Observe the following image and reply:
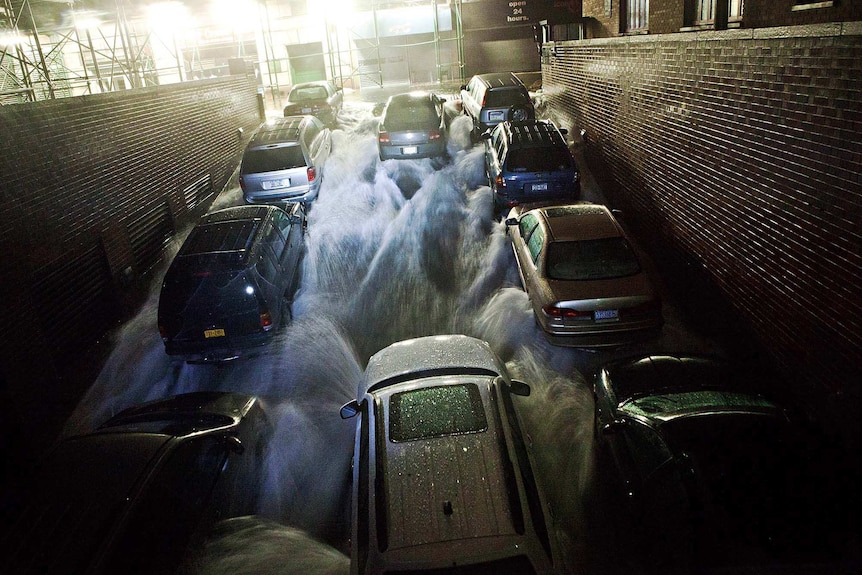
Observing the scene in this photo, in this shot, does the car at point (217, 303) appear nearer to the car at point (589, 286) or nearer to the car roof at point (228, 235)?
the car roof at point (228, 235)

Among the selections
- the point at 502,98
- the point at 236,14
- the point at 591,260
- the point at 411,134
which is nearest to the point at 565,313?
the point at 591,260

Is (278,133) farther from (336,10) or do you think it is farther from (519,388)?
(336,10)

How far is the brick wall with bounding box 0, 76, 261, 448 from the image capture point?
7.34 m

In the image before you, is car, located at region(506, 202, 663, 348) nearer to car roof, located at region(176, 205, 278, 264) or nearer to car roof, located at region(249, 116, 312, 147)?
car roof, located at region(176, 205, 278, 264)

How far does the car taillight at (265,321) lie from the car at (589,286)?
370 centimetres

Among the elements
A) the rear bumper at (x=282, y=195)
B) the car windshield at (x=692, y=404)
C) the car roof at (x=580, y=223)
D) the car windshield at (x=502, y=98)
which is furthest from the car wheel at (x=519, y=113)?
the car windshield at (x=692, y=404)

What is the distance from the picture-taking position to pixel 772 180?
6.45 meters

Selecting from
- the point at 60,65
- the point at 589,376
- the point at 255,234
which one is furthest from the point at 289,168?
the point at 60,65

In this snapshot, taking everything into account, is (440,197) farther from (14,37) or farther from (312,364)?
(14,37)

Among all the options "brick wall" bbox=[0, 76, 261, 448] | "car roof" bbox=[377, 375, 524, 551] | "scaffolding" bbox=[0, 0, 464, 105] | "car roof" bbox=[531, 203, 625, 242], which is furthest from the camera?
"scaffolding" bbox=[0, 0, 464, 105]

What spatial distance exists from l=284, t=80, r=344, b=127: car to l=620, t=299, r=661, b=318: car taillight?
1565 cm

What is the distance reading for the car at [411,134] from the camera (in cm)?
1483

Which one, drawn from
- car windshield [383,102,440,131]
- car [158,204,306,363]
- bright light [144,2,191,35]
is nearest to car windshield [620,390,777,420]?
car [158,204,306,363]

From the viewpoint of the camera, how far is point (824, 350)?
18.8 feet
